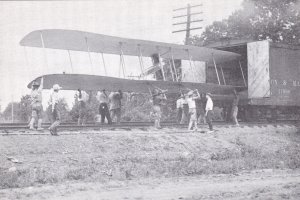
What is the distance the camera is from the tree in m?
40.2

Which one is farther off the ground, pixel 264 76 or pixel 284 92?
pixel 264 76

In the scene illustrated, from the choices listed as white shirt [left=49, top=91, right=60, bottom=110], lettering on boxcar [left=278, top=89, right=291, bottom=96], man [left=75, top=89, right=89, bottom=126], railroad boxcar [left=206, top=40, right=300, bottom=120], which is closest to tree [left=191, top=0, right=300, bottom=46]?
railroad boxcar [left=206, top=40, right=300, bottom=120]

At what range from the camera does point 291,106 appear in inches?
911

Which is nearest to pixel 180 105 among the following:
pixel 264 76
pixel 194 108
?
pixel 194 108

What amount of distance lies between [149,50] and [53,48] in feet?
14.6

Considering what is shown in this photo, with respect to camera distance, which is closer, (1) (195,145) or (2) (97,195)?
(2) (97,195)

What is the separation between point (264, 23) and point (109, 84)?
27.3 m

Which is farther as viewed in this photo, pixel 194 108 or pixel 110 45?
pixel 110 45

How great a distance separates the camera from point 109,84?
1666 centimetres

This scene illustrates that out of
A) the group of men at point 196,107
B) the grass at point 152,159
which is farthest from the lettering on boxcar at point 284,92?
the grass at point 152,159

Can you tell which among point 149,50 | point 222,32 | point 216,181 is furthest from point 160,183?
point 222,32

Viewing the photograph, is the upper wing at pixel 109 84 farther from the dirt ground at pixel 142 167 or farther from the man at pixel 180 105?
the dirt ground at pixel 142 167

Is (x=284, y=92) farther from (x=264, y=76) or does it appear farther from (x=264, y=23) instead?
(x=264, y=23)

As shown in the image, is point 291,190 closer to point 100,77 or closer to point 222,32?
point 100,77
